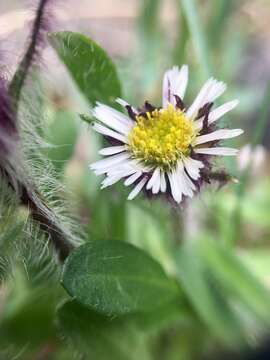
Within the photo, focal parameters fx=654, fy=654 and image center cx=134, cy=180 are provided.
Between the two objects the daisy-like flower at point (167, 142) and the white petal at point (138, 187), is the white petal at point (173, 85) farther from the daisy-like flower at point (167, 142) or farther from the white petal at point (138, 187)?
the white petal at point (138, 187)

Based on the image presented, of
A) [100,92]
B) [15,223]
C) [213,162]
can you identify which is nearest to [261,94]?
[100,92]

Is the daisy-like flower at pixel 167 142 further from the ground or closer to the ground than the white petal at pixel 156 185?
further from the ground

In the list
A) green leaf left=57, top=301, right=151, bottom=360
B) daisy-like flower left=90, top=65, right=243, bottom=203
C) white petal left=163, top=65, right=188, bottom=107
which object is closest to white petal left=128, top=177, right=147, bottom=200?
daisy-like flower left=90, top=65, right=243, bottom=203

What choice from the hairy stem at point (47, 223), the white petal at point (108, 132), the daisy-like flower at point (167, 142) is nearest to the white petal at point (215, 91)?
the daisy-like flower at point (167, 142)

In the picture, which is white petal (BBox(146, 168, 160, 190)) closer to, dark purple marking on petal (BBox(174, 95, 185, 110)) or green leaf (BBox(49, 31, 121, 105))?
dark purple marking on petal (BBox(174, 95, 185, 110))

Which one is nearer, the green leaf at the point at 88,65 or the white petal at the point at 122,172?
the white petal at the point at 122,172

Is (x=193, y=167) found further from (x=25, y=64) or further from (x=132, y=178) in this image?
(x=25, y=64)

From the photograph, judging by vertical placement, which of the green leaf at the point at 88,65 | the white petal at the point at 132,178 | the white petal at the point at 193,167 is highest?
the green leaf at the point at 88,65

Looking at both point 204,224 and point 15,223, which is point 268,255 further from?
point 15,223
